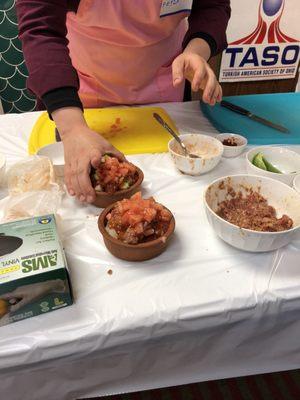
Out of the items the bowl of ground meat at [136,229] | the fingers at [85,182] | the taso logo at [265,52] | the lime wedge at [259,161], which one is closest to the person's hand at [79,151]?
the fingers at [85,182]

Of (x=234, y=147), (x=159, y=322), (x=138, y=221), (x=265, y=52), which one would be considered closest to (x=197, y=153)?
(x=234, y=147)

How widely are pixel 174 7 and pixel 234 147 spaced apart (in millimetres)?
538

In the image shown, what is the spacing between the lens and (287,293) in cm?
68

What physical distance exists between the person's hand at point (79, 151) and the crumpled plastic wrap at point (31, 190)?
0.05 m

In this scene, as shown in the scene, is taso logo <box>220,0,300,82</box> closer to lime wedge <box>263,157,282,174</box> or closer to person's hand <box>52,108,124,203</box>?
lime wedge <box>263,157,282,174</box>

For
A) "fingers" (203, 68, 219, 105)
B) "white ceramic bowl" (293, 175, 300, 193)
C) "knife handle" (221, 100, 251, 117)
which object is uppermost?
"fingers" (203, 68, 219, 105)

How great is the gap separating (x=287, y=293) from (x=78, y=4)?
106 cm


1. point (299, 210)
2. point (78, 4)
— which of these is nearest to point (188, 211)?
point (299, 210)

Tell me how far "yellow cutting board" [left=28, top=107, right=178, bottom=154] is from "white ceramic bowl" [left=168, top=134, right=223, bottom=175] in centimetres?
7

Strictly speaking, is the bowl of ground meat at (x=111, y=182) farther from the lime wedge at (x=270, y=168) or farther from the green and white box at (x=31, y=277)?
the lime wedge at (x=270, y=168)

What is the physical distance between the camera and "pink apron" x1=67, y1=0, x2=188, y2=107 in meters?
1.17

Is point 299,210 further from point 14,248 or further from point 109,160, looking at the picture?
point 14,248

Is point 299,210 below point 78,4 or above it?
below

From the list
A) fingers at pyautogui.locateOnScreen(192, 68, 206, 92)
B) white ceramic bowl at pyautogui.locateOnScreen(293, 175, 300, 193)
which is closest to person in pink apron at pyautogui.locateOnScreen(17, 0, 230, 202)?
fingers at pyautogui.locateOnScreen(192, 68, 206, 92)
